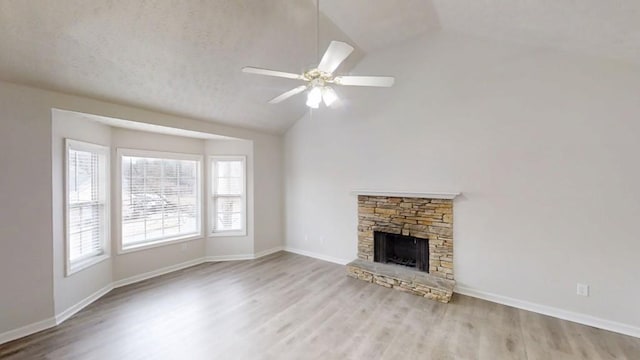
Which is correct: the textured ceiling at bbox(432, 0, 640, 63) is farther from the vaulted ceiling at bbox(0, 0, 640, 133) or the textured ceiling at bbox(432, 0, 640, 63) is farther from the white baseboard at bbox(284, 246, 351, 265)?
the white baseboard at bbox(284, 246, 351, 265)

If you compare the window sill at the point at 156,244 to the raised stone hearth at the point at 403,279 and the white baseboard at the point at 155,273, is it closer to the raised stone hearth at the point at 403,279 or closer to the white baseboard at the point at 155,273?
the white baseboard at the point at 155,273

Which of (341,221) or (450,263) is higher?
(341,221)

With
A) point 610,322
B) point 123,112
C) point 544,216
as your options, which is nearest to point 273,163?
point 123,112

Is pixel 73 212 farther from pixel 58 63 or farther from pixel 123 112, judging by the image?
pixel 58 63

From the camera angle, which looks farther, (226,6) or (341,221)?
(341,221)

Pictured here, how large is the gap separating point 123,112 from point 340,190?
356 cm

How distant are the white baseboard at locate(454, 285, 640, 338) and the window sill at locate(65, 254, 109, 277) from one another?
16.6 ft

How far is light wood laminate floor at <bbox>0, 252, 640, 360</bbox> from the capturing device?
2533 millimetres

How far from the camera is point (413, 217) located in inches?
167

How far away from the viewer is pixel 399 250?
15.2ft

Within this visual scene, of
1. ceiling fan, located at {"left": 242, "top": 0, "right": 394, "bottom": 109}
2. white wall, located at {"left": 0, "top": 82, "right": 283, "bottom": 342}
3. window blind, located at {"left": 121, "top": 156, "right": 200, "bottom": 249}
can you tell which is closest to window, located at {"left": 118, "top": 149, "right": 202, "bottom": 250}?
window blind, located at {"left": 121, "top": 156, "right": 200, "bottom": 249}

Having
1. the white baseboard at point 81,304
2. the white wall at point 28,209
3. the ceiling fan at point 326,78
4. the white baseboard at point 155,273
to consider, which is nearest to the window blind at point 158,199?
the white baseboard at point 155,273

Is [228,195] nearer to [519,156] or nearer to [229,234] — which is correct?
[229,234]

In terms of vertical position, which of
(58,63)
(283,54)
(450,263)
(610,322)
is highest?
(283,54)
